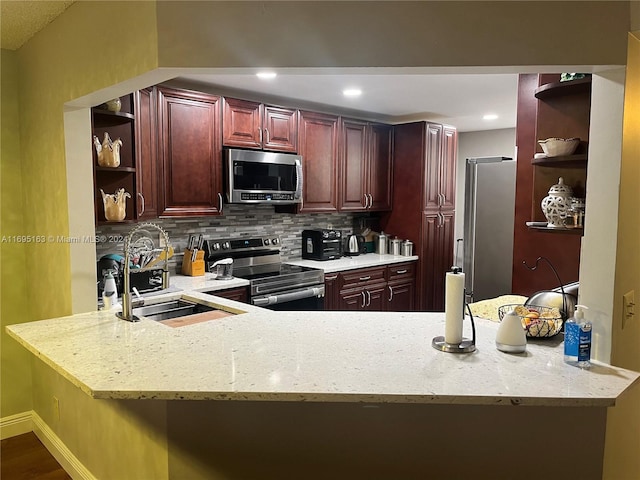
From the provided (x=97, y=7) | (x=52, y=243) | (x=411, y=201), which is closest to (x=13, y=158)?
(x=52, y=243)

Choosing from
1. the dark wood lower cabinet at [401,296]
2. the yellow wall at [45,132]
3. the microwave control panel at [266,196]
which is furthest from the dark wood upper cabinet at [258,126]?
the dark wood lower cabinet at [401,296]

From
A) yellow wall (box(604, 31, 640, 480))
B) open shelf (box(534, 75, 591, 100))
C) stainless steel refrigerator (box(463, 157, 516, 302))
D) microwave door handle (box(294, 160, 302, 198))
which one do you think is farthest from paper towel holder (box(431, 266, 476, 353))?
stainless steel refrigerator (box(463, 157, 516, 302))

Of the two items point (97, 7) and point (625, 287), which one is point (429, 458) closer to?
point (625, 287)

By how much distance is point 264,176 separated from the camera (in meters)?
4.02

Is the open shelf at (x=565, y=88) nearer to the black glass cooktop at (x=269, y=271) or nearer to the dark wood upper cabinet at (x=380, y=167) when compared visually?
the black glass cooktop at (x=269, y=271)

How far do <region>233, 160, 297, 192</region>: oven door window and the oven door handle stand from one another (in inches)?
34.1

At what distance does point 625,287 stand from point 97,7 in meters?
2.39

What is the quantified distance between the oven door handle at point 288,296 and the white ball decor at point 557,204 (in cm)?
219

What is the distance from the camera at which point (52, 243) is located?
8.84 ft

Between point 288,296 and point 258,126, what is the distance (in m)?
1.39

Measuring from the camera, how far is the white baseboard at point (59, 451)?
254 centimetres

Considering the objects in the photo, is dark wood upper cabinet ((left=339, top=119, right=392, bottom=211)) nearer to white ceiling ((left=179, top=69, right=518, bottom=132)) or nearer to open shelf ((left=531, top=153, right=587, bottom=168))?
white ceiling ((left=179, top=69, right=518, bottom=132))

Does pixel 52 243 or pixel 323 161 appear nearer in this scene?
pixel 52 243

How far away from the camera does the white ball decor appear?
6.57 feet
